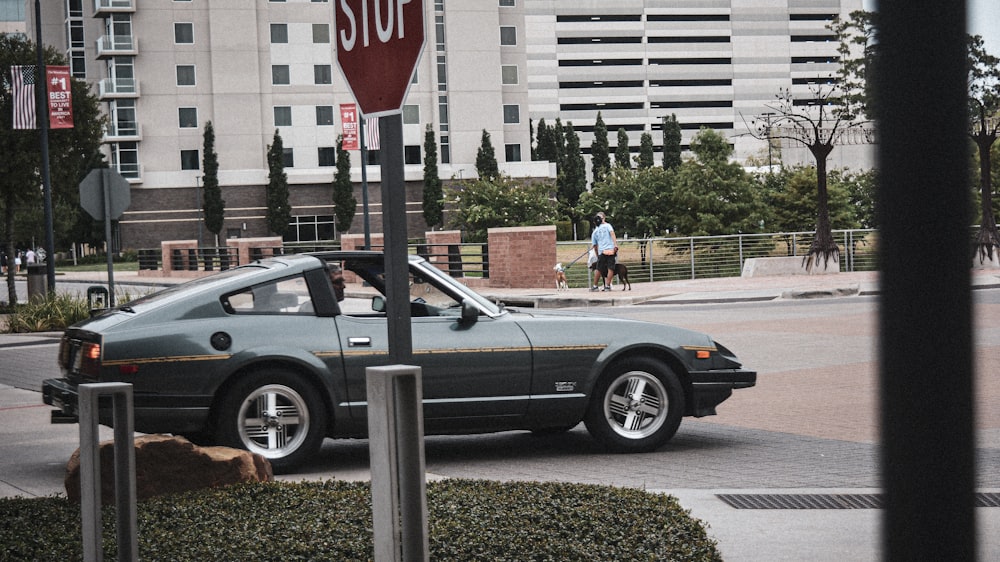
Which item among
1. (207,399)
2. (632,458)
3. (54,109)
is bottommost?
(632,458)

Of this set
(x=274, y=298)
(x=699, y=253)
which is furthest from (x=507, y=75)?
(x=274, y=298)

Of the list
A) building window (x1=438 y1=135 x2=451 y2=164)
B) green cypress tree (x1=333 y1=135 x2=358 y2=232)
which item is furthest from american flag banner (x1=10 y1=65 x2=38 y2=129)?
Result: building window (x1=438 y1=135 x2=451 y2=164)

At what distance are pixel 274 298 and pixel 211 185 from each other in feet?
226

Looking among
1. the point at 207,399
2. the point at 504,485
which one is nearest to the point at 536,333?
the point at 504,485

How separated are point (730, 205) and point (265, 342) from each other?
39155 mm

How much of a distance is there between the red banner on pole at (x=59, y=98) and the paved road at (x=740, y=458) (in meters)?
14.1

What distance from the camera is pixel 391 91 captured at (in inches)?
176

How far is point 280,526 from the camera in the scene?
6.10 m

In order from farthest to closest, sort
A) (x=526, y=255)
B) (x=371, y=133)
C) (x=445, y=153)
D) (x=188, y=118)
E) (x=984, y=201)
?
(x=445, y=153) → (x=188, y=118) → (x=526, y=255) → (x=371, y=133) → (x=984, y=201)

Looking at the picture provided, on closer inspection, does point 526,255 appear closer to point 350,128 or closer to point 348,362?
point 350,128

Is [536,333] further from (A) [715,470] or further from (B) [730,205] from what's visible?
(B) [730,205]

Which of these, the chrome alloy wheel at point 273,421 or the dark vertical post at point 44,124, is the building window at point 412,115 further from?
the chrome alloy wheel at point 273,421

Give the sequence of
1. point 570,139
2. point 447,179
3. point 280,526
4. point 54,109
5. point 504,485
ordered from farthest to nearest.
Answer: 1. point 570,139
2. point 447,179
3. point 54,109
4. point 504,485
5. point 280,526

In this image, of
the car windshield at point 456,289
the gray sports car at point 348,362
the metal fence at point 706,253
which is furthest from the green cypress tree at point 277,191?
the car windshield at point 456,289
